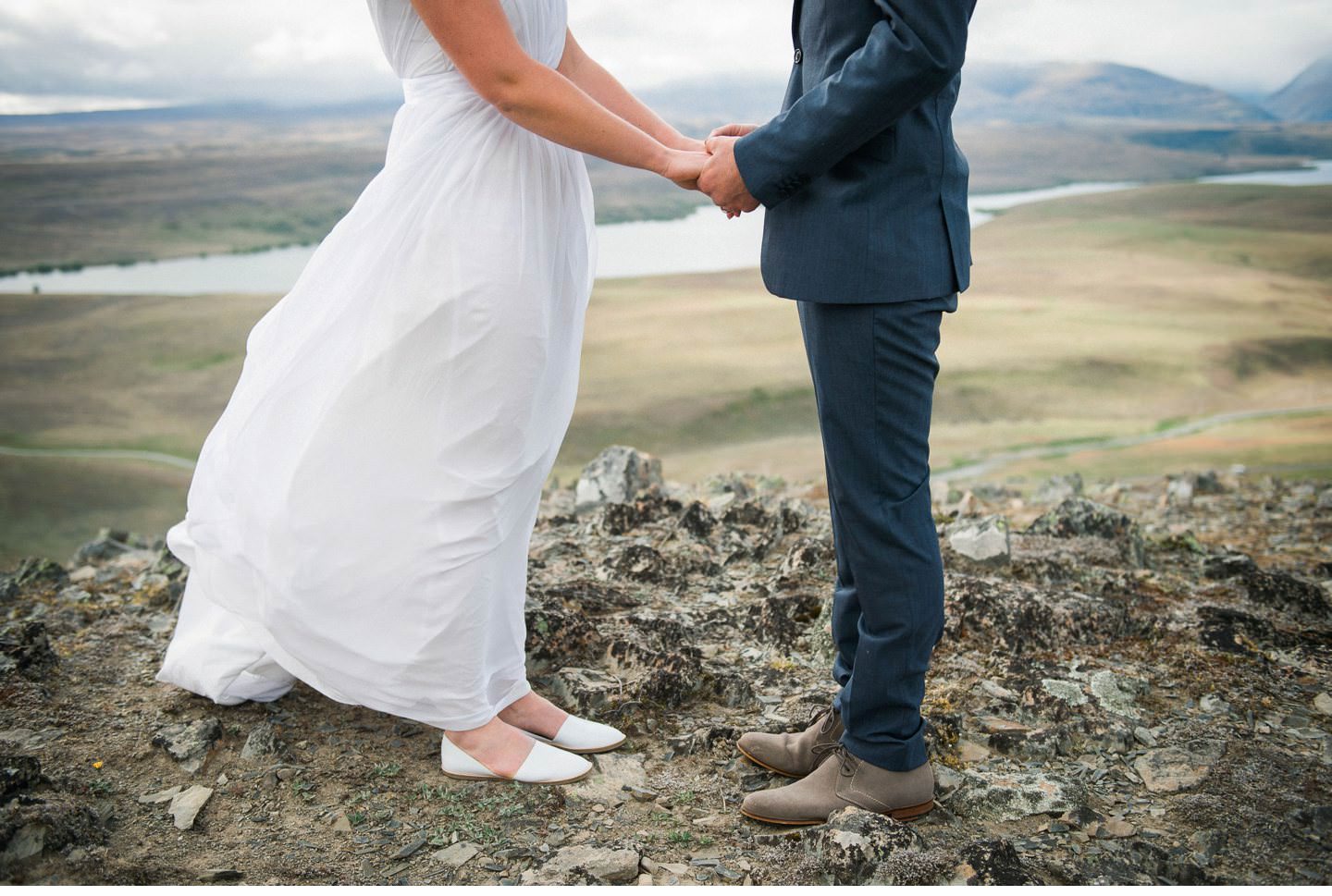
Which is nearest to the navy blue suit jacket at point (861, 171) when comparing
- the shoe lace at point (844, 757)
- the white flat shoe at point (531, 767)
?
the shoe lace at point (844, 757)

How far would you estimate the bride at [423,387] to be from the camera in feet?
4.44

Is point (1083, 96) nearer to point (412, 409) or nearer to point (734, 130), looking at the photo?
point (734, 130)

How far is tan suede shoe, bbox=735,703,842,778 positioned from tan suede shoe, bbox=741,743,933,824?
90 mm

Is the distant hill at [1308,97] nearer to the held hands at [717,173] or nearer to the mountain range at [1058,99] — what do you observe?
the mountain range at [1058,99]

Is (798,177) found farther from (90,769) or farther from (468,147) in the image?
(90,769)

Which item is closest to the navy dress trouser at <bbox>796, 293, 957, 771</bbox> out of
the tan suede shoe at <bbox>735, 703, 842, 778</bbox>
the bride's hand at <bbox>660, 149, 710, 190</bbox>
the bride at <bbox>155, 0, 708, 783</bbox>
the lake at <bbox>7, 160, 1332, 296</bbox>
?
the tan suede shoe at <bbox>735, 703, 842, 778</bbox>

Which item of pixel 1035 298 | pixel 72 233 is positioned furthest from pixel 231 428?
pixel 72 233

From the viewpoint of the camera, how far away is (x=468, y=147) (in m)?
1.38

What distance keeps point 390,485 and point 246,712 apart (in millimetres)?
610

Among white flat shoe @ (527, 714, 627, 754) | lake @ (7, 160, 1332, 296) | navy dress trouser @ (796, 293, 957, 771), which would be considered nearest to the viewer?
navy dress trouser @ (796, 293, 957, 771)

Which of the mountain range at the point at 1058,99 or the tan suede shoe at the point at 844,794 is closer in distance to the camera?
the tan suede shoe at the point at 844,794

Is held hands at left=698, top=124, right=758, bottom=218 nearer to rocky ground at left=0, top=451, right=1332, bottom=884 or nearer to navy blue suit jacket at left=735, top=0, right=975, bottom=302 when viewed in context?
navy blue suit jacket at left=735, top=0, right=975, bottom=302

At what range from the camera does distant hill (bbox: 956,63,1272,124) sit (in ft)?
21.8

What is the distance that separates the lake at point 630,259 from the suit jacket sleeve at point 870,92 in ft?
13.5
